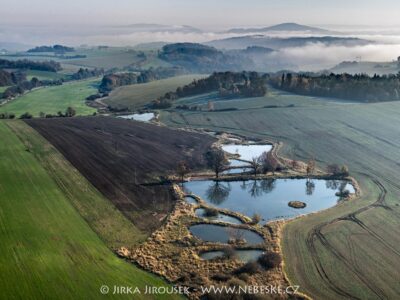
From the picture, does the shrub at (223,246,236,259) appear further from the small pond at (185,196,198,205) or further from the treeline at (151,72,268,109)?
the treeline at (151,72,268,109)

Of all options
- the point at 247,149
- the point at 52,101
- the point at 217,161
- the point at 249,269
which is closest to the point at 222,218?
the point at 249,269

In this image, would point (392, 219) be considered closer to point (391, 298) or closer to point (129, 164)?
point (391, 298)

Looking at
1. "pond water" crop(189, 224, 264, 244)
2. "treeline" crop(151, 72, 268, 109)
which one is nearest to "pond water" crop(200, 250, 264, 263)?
"pond water" crop(189, 224, 264, 244)

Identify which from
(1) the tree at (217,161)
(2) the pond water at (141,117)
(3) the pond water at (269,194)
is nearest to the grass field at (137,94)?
(2) the pond water at (141,117)

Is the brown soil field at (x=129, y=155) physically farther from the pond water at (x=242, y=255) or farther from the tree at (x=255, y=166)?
the tree at (x=255, y=166)

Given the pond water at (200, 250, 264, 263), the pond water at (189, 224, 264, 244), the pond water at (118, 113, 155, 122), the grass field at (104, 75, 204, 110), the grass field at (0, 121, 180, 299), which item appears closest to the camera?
the grass field at (0, 121, 180, 299)

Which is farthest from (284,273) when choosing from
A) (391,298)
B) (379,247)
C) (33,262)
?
(33,262)

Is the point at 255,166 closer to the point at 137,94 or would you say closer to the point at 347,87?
the point at 347,87
